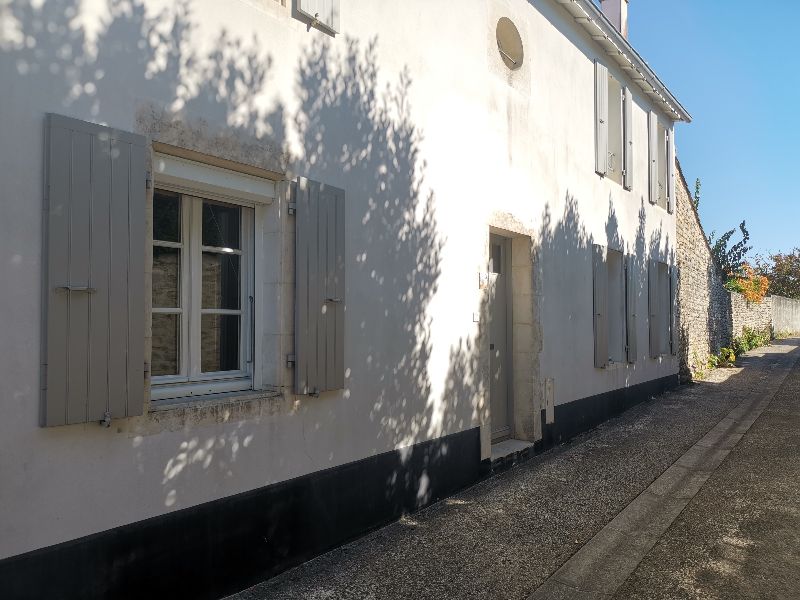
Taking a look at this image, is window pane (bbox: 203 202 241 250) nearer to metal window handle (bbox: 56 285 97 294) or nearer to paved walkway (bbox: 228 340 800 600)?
metal window handle (bbox: 56 285 97 294)

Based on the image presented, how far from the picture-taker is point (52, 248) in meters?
2.73

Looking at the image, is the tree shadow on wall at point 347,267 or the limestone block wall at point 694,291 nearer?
the tree shadow on wall at point 347,267

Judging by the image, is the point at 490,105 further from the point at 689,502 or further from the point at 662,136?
the point at 662,136

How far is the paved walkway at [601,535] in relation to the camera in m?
3.65

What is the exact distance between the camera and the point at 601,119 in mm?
8914

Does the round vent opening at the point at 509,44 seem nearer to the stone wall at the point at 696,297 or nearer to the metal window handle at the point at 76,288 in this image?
the metal window handle at the point at 76,288

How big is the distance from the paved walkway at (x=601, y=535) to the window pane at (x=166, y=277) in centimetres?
175

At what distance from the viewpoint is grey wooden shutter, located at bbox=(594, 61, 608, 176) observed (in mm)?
8812

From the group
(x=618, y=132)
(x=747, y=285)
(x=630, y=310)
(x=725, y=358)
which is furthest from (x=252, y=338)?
(x=747, y=285)

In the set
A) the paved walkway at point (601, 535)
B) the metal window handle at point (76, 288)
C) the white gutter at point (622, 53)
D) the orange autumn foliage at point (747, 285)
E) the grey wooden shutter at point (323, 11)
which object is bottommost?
the paved walkway at point (601, 535)

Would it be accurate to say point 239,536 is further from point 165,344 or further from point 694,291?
point 694,291

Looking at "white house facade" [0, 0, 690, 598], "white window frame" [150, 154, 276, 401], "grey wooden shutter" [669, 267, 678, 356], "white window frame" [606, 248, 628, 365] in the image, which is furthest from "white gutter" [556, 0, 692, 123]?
"white window frame" [150, 154, 276, 401]

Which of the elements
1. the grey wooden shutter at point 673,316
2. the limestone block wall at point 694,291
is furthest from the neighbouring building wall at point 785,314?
the grey wooden shutter at point 673,316

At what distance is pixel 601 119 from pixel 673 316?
17.4ft
